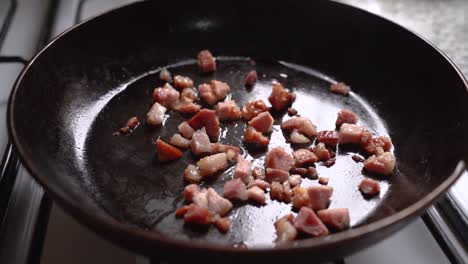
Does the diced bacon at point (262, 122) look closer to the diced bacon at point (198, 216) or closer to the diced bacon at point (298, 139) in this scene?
the diced bacon at point (298, 139)

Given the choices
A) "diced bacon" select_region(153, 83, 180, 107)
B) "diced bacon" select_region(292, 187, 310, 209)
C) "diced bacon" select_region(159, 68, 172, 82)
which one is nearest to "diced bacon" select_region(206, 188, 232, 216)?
"diced bacon" select_region(292, 187, 310, 209)

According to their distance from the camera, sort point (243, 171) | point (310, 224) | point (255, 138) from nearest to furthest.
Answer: point (310, 224) → point (243, 171) → point (255, 138)

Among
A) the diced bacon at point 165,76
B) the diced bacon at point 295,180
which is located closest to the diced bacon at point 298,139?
the diced bacon at point 295,180

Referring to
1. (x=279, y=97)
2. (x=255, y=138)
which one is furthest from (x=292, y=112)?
(x=255, y=138)

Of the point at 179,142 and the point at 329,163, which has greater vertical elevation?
the point at 329,163

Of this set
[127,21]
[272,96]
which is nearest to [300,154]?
[272,96]

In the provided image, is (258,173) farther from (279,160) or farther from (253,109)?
(253,109)
